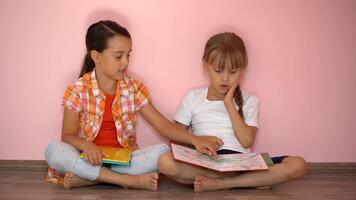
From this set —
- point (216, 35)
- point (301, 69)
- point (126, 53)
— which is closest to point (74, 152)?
point (126, 53)

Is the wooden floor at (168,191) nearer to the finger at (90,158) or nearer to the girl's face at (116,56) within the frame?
the finger at (90,158)

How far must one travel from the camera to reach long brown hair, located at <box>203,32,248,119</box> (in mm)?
1868

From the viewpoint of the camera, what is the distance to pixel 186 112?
1980 millimetres

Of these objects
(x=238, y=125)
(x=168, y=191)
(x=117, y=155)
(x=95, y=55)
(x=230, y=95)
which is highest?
(x=95, y=55)

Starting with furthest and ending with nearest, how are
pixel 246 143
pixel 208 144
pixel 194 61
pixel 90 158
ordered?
pixel 194 61 < pixel 246 143 < pixel 208 144 < pixel 90 158

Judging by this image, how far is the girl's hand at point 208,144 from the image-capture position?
1753 millimetres

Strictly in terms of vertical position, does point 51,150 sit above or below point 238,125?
below

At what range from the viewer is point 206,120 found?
1947 millimetres

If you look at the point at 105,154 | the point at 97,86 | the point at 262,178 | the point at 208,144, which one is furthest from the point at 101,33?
the point at 262,178

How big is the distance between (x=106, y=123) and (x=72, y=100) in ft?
0.53

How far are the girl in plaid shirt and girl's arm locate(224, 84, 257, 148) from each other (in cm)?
9

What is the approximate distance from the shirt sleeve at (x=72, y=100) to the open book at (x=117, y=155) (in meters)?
0.19

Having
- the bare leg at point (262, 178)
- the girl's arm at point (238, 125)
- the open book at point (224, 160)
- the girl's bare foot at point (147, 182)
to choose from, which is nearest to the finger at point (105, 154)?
the girl's bare foot at point (147, 182)

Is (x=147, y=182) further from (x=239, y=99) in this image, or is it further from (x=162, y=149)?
(x=239, y=99)
